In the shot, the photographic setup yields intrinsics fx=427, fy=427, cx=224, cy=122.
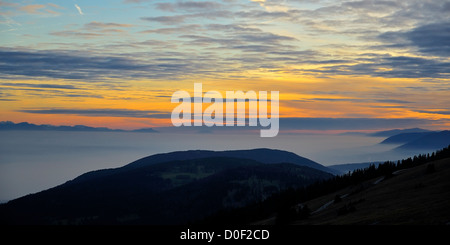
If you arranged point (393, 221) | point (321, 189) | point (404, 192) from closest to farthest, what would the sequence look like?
point (393, 221) < point (404, 192) < point (321, 189)

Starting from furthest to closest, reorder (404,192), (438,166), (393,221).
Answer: (438,166) < (404,192) < (393,221)
